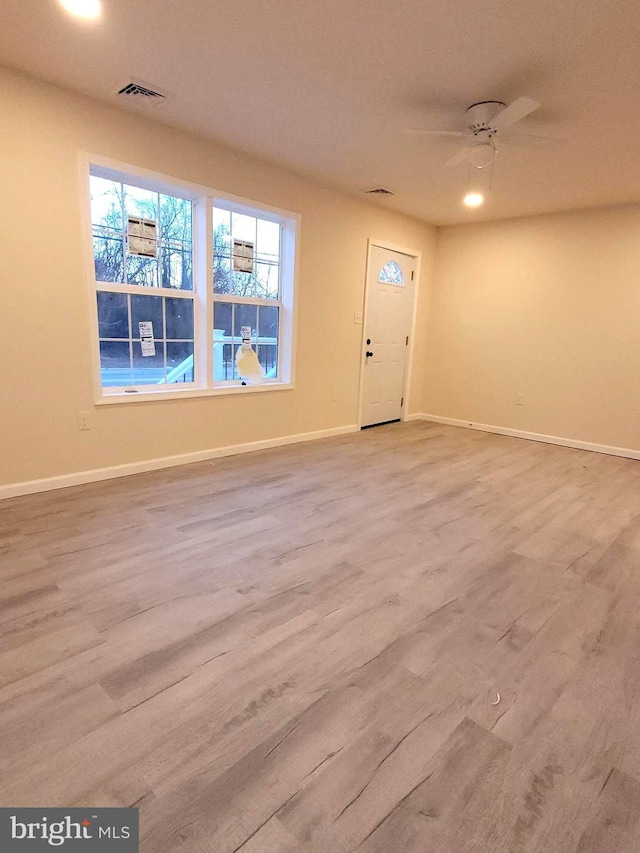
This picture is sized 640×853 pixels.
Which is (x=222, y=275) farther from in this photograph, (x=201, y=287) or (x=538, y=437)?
(x=538, y=437)

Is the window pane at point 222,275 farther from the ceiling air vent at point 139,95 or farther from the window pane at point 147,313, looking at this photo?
the ceiling air vent at point 139,95

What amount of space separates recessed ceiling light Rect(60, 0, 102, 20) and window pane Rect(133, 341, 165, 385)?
1951 millimetres

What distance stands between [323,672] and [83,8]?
3.06 m

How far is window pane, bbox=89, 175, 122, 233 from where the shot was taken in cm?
322

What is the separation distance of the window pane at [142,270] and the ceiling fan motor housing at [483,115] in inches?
96.4

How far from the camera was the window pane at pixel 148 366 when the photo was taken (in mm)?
3605

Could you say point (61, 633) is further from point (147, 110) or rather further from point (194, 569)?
point (147, 110)

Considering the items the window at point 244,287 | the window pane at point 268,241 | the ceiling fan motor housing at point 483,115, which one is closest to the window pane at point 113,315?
the window at point 244,287

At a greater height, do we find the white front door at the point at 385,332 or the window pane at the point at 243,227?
the window pane at the point at 243,227

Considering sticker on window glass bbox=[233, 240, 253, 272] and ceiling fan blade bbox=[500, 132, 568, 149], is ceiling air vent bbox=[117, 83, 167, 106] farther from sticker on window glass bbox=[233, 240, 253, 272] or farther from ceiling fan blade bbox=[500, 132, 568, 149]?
ceiling fan blade bbox=[500, 132, 568, 149]

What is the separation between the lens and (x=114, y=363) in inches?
138

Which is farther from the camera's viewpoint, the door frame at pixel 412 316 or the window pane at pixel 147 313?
the door frame at pixel 412 316

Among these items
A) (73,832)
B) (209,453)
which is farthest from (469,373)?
(73,832)

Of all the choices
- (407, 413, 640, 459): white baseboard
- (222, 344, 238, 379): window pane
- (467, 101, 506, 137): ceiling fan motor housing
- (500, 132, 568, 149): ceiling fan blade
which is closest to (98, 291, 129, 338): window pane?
(222, 344, 238, 379): window pane
